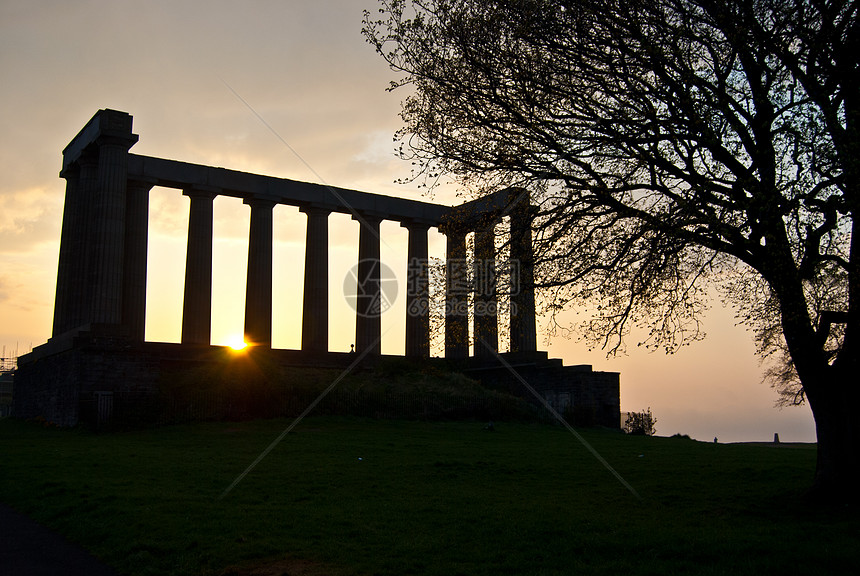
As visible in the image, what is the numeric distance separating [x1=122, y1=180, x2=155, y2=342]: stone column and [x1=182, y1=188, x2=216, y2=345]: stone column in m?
2.50

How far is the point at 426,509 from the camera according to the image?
16.1 m

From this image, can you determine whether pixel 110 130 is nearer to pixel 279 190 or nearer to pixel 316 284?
pixel 279 190

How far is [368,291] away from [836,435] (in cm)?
4011

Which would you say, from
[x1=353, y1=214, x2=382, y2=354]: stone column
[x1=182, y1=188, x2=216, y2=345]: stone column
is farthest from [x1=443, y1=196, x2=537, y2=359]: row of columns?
[x1=353, y1=214, x2=382, y2=354]: stone column

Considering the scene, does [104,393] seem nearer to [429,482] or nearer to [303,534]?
[429,482]

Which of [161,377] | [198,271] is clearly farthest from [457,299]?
[198,271]

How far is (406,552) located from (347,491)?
621 centimetres

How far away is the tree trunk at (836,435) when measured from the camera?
16875mm

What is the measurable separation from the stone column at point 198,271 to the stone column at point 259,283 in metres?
2.67

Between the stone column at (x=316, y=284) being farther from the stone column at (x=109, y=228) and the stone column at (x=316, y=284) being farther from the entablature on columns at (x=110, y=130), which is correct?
the entablature on columns at (x=110, y=130)

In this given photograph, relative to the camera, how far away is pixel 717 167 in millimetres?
18469

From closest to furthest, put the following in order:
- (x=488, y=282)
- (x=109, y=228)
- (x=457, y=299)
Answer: (x=488, y=282) → (x=457, y=299) → (x=109, y=228)

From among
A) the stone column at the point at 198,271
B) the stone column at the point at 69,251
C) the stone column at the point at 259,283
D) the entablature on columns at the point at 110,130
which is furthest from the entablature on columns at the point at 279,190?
the stone column at the point at 69,251

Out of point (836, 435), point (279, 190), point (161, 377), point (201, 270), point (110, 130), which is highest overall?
point (110, 130)
